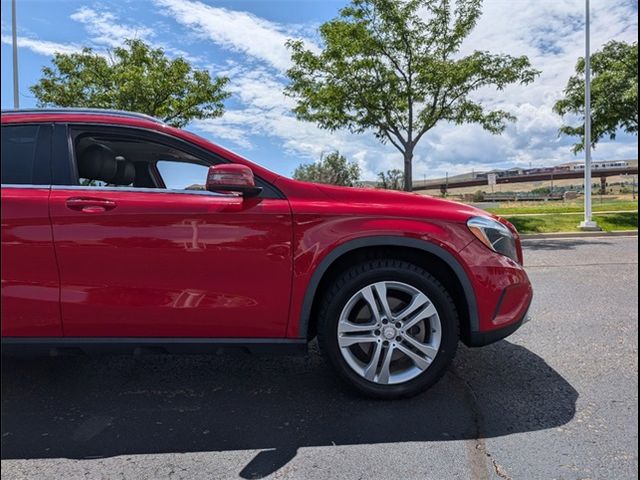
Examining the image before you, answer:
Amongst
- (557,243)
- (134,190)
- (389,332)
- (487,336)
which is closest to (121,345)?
(134,190)

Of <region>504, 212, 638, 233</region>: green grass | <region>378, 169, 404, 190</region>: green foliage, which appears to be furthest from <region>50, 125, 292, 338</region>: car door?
<region>378, 169, 404, 190</region>: green foliage

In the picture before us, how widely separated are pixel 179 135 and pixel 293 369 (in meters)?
1.78

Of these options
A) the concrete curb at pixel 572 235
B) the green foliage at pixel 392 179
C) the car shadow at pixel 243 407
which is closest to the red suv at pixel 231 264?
the car shadow at pixel 243 407

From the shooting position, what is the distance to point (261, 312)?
9.21 ft

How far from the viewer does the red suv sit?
8.88 feet

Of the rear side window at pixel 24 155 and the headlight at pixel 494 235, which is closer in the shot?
the rear side window at pixel 24 155

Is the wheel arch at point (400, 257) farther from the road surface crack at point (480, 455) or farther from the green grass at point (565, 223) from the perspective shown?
the green grass at point (565, 223)

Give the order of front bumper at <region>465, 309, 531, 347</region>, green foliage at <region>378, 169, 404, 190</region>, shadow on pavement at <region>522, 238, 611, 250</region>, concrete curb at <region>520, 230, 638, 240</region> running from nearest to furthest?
front bumper at <region>465, 309, 531, 347</region>, shadow on pavement at <region>522, 238, 611, 250</region>, concrete curb at <region>520, 230, 638, 240</region>, green foliage at <region>378, 169, 404, 190</region>

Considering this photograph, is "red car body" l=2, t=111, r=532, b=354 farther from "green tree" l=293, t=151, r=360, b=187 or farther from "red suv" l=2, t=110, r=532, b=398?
"green tree" l=293, t=151, r=360, b=187

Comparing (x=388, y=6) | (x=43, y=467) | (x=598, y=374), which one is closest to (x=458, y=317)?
(x=598, y=374)

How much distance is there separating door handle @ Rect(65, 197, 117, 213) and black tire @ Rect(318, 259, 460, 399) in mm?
1359

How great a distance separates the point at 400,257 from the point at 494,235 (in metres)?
0.60

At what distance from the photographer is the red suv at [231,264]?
271cm

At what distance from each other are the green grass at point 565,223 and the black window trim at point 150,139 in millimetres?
11976
